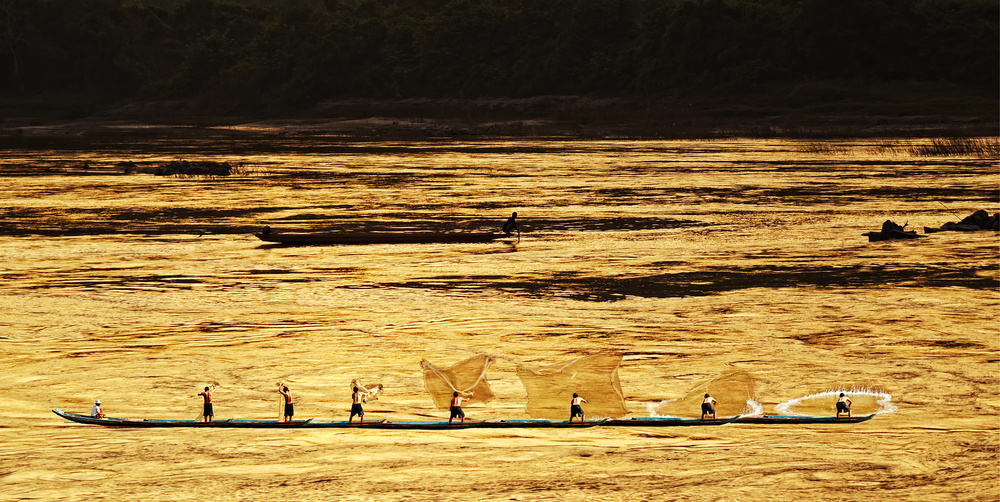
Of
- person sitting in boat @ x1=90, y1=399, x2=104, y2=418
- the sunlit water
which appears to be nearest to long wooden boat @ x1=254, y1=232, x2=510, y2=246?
the sunlit water

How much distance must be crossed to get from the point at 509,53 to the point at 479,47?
3141 millimetres

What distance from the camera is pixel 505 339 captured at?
60.7 ft

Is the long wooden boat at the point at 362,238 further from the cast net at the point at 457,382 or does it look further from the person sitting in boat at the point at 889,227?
the cast net at the point at 457,382

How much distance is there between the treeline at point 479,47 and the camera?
10019 centimetres

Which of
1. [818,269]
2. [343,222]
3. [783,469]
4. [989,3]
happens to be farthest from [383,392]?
[989,3]

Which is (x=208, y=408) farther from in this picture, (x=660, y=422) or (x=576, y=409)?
(x=660, y=422)

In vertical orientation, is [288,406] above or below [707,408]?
above

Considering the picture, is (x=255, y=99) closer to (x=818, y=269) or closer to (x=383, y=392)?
(x=818, y=269)

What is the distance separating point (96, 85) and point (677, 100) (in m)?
72.7

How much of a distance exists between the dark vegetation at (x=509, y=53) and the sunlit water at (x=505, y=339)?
60499 millimetres

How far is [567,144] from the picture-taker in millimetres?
80312

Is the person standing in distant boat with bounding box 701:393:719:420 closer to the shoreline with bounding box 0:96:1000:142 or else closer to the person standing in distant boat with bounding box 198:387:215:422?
the person standing in distant boat with bounding box 198:387:215:422

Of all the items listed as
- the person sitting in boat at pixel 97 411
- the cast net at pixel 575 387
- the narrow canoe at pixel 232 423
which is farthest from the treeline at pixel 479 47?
the person sitting in boat at pixel 97 411

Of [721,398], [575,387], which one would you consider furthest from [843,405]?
[575,387]
